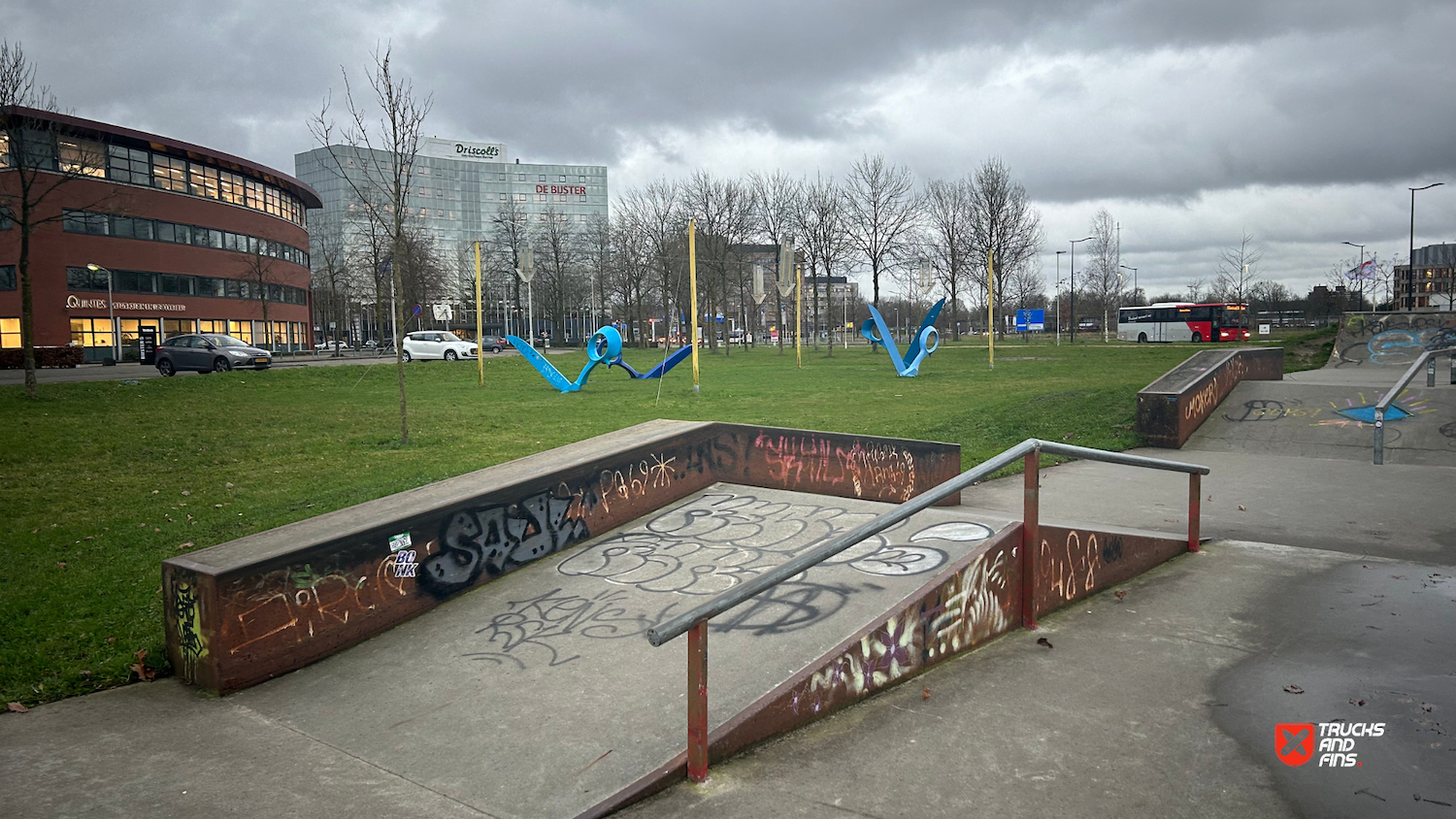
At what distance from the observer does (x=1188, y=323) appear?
5066cm

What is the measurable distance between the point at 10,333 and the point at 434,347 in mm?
24804

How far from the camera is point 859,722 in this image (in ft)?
12.6

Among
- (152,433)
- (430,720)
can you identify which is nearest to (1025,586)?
(430,720)

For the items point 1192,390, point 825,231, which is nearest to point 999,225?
point 825,231

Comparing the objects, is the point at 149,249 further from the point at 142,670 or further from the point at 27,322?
A: the point at 142,670

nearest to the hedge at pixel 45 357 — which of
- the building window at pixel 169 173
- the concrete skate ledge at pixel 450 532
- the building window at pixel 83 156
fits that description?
the building window at pixel 83 156

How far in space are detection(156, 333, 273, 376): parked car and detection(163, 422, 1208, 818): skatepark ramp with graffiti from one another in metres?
25.0

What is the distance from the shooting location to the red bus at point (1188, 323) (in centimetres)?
4906

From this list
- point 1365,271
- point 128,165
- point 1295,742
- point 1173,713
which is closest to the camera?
point 1295,742

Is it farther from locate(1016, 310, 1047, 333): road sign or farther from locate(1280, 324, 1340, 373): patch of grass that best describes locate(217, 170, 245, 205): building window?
Result: locate(1280, 324, 1340, 373): patch of grass

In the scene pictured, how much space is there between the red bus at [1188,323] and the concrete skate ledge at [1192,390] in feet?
121

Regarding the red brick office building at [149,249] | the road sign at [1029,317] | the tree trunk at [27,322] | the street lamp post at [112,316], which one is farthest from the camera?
the road sign at [1029,317]

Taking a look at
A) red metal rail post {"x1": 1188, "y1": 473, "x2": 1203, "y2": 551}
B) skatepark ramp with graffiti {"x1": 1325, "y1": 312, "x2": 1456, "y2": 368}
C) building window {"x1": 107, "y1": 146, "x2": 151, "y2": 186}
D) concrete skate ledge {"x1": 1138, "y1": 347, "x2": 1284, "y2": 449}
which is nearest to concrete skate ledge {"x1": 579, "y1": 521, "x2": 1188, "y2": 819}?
red metal rail post {"x1": 1188, "y1": 473, "x2": 1203, "y2": 551}

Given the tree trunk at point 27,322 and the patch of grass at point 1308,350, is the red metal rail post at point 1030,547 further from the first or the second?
the patch of grass at point 1308,350
